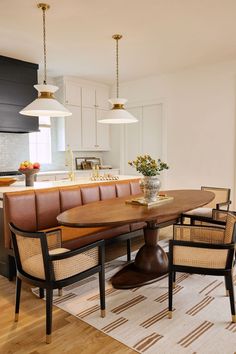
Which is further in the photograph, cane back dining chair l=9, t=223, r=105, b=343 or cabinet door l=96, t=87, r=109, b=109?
cabinet door l=96, t=87, r=109, b=109

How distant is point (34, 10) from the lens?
10.2ft

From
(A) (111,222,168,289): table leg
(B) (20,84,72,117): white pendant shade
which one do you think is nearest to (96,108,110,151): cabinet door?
(B) (20,84,72,117): white pendant shade

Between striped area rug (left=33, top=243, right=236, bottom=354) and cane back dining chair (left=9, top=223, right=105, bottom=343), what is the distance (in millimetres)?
203

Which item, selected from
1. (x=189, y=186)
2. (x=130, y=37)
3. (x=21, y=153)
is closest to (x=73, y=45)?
(x=130, y=37)

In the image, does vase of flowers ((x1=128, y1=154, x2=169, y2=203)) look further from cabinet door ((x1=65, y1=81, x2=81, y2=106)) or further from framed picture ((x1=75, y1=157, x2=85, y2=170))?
framed picture ((x1=75, y1=157, x2=85, y2=170))

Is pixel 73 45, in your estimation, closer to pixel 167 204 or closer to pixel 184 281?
pixel 167 204

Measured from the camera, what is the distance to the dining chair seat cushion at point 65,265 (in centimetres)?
197

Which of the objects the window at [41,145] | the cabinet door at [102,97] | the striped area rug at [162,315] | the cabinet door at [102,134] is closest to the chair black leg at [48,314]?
the striped area rug at [162,315]

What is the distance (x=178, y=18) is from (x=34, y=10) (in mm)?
1551

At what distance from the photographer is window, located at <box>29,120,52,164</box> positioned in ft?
18.8

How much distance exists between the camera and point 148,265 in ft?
9.49

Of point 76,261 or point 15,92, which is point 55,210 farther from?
point 15,92

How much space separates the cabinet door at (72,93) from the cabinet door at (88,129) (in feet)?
0.81

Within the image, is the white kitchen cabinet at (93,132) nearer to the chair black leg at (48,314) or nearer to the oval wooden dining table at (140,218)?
the oval wooden dining table at (140,218)
